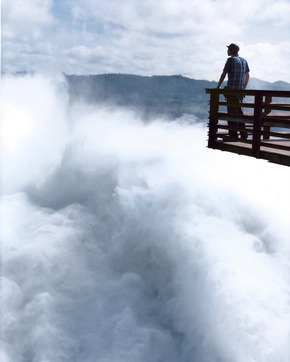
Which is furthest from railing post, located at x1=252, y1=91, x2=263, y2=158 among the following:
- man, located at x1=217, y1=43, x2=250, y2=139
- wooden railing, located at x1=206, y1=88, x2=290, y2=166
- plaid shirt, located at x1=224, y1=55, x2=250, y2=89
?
plaid shirt, located at x1=224, y1=55, x2=250, y2=89

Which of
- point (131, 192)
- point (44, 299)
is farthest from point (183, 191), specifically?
point (44, 299)

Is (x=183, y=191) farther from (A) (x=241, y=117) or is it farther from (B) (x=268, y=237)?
(A) (x=241, y=117)

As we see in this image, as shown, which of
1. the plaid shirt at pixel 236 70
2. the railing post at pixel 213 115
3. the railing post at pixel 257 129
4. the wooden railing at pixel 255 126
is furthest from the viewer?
the railing post at pixel 213 115

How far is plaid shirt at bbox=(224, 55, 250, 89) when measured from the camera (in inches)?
332

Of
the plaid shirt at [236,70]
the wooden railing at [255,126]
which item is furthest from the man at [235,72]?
the wooden railing at [255,126]

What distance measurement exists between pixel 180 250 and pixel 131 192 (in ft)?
16.5

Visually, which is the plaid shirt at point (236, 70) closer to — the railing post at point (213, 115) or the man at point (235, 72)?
the man at point (235, 72)

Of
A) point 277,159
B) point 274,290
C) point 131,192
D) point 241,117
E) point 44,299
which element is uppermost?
point 241,117

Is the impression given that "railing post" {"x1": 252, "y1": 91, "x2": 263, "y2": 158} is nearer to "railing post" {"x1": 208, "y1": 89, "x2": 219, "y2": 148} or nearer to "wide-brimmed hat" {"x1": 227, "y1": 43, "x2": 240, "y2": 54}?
"railing post" {"x1": 208, "y1": 89, "x2": 219, "y2": 148}

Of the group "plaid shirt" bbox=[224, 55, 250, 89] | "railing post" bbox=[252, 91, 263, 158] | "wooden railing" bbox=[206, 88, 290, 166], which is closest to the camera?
"wooden railing" bbox=[206, 88, 290, 166]

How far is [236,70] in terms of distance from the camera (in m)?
8.46

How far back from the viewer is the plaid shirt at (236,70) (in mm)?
8422

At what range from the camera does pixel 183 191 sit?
1869 cm

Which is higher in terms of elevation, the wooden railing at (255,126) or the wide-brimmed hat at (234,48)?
the wide-brimmed hat at (234,48)
